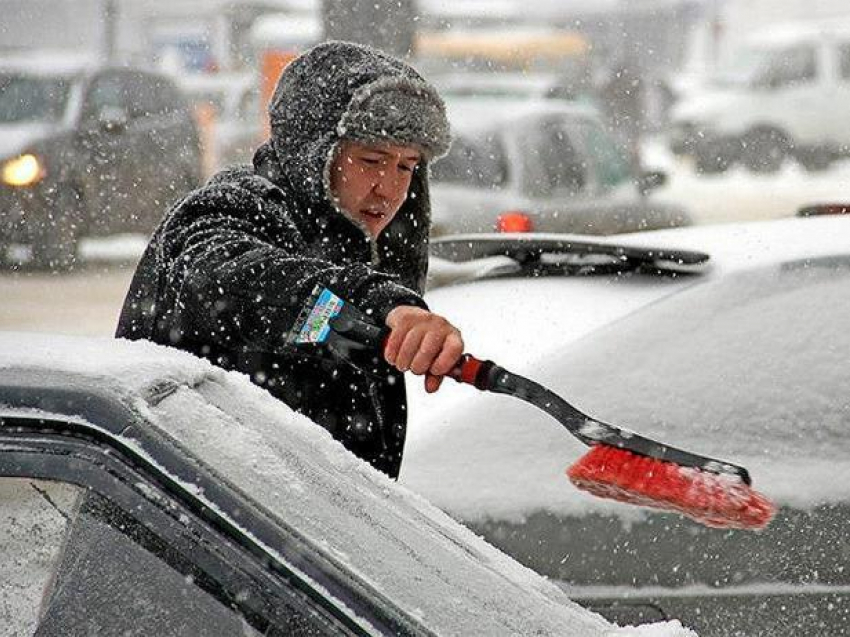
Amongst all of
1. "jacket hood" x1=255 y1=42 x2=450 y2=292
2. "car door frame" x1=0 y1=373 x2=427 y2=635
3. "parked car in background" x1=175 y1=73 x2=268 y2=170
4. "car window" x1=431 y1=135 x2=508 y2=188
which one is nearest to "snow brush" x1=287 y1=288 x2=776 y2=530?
"car door frame" x1=0 y1=373 x2=427 y2=635

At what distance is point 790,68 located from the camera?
78.7ft

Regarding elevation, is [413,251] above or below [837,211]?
above

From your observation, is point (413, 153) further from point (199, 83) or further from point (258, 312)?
point (199, 83)

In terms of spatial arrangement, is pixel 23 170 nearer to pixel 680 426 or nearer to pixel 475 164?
pixel 475 164

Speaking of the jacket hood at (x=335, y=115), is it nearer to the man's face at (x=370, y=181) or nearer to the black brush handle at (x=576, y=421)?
the man's face at (x=370, y=181)

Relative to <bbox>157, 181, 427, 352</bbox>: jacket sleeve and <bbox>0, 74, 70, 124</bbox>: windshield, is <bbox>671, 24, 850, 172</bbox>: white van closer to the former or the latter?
<bbox>0, 74, 70, 124</bbox>: windshield

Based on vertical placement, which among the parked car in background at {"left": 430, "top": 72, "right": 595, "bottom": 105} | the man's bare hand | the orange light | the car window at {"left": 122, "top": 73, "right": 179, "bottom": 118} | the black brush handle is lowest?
the car window at {"left": 122, "top": 73, "right": 179, "bottom": 118}

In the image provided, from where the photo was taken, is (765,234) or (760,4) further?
(760,4)

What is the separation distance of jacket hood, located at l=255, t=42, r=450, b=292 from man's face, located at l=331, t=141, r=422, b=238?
3cm

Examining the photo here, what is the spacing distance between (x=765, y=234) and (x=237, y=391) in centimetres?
190

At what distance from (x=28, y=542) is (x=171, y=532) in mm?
222

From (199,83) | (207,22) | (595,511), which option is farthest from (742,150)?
(595,511)

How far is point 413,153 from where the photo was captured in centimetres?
238

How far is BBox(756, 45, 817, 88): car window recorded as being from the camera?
23.7 metres
